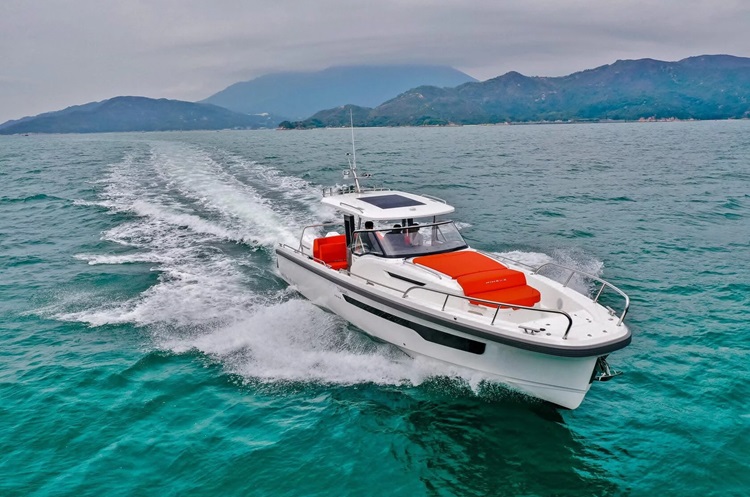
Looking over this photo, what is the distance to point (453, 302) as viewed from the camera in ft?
32.7

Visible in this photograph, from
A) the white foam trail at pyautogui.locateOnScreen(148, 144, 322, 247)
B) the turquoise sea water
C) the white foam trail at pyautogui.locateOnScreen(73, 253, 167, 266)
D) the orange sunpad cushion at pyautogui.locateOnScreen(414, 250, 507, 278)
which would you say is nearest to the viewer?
the turquoise sea water

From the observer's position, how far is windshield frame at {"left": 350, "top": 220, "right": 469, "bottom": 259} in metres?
11.6

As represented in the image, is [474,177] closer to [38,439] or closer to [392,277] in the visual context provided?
[392,277]

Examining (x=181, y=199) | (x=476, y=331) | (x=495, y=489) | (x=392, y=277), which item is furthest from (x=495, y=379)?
(x=181, y=199)

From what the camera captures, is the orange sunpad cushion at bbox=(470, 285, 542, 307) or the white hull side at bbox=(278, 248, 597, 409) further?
the orange sunpad cushion at bbox=(470, 285, 542, 307)

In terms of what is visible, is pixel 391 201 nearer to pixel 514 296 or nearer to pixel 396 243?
A: pixel 396 243

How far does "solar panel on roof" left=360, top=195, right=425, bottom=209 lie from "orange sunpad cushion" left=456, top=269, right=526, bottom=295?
3.27 m

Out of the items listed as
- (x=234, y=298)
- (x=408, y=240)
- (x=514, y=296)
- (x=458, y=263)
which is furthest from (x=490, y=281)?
(x=234, y=298)

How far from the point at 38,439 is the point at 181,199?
760 inches

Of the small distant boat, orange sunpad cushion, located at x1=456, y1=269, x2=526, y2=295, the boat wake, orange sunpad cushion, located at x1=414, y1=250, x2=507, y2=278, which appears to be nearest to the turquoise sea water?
the boat wake

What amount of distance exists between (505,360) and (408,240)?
3940 millimetres

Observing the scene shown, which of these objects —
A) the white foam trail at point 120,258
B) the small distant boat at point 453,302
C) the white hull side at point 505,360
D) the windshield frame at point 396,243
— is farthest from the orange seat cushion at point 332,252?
the white foam trail at point 120,258

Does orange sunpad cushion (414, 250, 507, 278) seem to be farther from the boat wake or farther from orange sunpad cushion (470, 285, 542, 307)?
the boat wake

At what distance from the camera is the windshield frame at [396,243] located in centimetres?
1159
